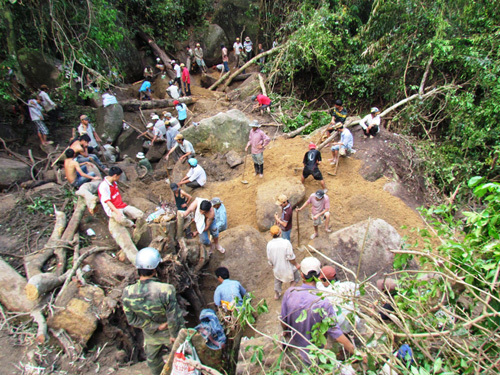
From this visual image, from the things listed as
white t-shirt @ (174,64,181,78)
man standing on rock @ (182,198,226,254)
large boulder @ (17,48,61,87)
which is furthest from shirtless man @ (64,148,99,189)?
white t-shirt @ (174,64,181,78)

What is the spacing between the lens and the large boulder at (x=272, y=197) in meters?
7.06

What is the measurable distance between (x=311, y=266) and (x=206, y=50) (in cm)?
1571

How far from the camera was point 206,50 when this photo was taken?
53.1 feet

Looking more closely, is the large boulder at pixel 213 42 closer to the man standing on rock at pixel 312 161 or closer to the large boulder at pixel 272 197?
the large boulder at pixel 272 197

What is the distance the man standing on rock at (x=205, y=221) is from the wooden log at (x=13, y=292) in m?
2.69

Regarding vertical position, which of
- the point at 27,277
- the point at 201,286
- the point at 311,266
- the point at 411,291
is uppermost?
the point at 411,291

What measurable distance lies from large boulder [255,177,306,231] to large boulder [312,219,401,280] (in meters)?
1.43

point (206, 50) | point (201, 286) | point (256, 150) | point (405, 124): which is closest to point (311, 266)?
point (201, 286)

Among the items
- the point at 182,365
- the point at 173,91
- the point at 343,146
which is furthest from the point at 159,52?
the point at 182,365

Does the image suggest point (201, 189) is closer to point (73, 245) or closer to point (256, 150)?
point (256, 150)

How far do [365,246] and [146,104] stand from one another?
10063mm

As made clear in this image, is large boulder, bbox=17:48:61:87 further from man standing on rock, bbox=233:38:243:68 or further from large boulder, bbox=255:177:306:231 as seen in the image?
large boulder, bbox=255:177:306:231

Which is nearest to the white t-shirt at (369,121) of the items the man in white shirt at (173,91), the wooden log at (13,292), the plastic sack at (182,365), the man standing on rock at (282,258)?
the man standing on rock at (282,258)

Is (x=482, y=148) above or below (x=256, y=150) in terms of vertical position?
below
